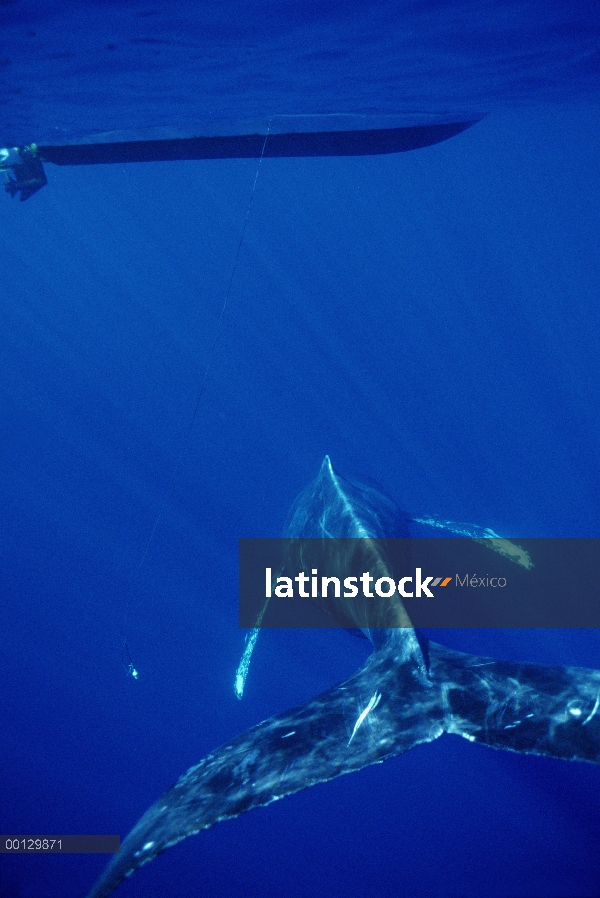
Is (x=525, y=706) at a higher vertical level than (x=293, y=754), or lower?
higher

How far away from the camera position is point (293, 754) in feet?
13.2

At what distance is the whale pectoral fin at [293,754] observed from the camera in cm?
349

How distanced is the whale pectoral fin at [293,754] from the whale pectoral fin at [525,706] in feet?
0.79

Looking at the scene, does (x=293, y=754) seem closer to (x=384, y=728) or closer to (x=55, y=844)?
(x=384, y=728)

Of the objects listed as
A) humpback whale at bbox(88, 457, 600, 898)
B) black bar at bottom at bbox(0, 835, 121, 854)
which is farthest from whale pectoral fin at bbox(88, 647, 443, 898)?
black bar at bottom at bbox(0, 835, 121, 854)

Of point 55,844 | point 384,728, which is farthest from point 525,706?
point 55,844

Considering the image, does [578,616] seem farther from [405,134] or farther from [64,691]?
[64,691]

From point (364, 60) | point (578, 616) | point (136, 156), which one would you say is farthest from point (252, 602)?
point (364, 60)

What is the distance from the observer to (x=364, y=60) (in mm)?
12000

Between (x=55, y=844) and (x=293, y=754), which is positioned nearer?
(x=293, y=754)

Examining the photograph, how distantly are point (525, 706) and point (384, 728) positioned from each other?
3.88 feet

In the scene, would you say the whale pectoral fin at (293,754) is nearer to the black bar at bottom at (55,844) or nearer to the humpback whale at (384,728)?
the humpback whale at (384,728)

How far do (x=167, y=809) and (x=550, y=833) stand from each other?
9.29 meters

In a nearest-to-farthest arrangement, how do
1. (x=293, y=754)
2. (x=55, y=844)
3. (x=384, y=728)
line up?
(x=293, y=754) < (x=384, y=728) < (x=55, y=844)
